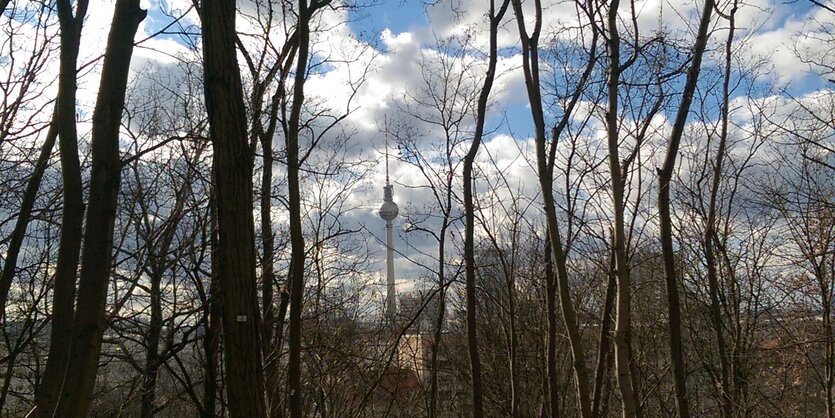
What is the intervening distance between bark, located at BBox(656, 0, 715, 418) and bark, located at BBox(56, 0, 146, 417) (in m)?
5.04

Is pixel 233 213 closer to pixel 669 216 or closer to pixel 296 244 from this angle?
pixel 296 244

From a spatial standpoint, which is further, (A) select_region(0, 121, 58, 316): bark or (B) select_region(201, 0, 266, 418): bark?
(A) select_region(0, 121, 58, 316): bark

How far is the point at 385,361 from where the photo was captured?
8664 mm

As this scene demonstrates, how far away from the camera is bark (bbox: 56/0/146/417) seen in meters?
3.72

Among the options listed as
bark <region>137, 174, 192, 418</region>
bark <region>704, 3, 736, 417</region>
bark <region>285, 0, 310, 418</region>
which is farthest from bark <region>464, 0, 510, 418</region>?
bark <region>704, 3, 736, 417</region>

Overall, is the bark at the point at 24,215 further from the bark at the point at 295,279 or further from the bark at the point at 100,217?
the bark at the point at 100,217

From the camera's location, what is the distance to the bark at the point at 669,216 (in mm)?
6242

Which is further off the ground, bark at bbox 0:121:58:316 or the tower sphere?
the tower sphere

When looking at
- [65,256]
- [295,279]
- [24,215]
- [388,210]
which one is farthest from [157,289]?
[388,210]

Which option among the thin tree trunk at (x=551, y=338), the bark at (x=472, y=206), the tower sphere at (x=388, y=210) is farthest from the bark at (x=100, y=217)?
the tower sphere at (x=388, y=210)

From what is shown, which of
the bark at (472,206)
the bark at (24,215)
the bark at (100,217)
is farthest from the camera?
the bark at (472,206)

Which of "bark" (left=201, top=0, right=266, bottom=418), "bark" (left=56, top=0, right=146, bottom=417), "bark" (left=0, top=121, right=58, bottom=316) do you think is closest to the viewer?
"bark" (left=201, top=0, right=266, bottom=418)

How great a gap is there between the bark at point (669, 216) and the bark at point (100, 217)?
5.04 metres

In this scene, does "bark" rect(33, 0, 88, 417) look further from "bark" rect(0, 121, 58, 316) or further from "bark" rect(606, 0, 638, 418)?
"bark" rect(606, 0, 638, 418)
